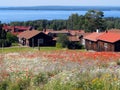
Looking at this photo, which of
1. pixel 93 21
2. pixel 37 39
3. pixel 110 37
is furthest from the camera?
pixel 93 21

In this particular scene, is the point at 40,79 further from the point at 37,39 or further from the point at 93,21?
the point at 93,21

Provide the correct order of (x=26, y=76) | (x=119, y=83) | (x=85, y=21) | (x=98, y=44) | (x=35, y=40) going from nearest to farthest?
(x=119, y=83)
(x=26, y=76)
(x=98, y=44)
(x=35, y=40)
(x=85, y=21)

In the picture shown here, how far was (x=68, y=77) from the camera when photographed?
36.8 feet

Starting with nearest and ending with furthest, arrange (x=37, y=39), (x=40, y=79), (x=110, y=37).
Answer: (x=40, y=79), (x=110, y=37), (x=37, y=39)

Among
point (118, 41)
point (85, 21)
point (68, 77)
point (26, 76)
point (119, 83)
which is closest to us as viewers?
point (119, 83)

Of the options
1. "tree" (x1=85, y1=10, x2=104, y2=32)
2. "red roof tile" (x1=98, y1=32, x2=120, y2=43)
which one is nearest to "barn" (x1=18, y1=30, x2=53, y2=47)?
"red roof tile" (x1=98, y1=32, x2=120, y2=43)

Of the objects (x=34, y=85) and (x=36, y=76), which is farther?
(x=36, y=76)

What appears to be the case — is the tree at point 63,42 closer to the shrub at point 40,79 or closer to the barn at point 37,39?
the barn at point 37,39

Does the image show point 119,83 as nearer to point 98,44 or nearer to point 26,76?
point 26,76

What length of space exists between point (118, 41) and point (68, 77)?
46.9 m

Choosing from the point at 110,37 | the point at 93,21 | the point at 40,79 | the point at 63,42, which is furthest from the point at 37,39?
the point at 40,79

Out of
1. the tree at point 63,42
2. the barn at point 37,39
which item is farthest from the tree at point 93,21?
the tree at point 63,42

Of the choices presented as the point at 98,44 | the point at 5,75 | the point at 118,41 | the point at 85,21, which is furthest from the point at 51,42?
the point at 5,75

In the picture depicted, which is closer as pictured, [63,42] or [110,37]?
[110,37]
